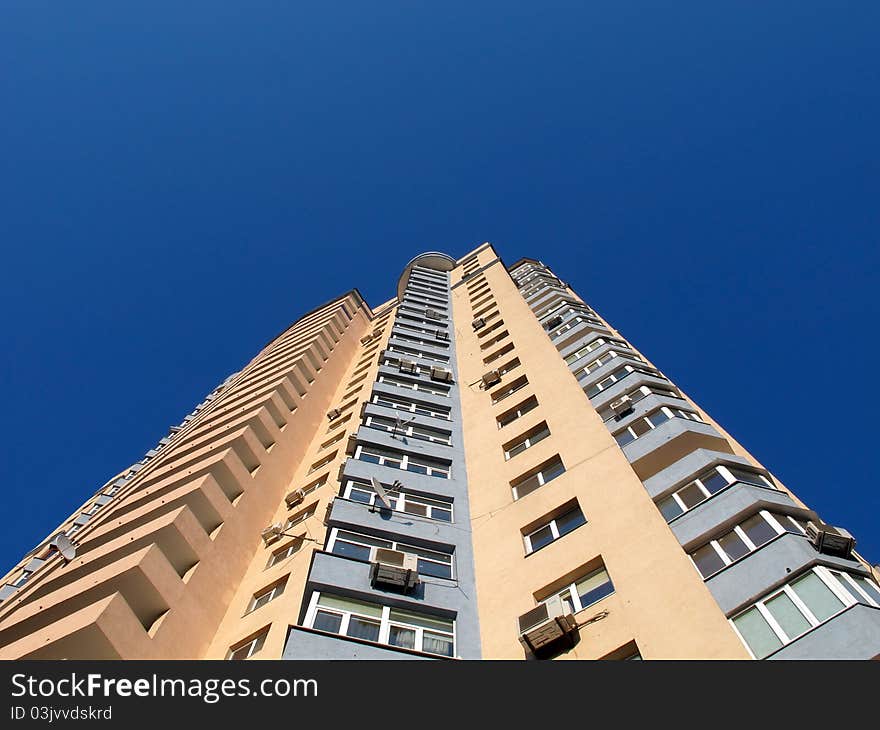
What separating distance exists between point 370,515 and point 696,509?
26.1 ft

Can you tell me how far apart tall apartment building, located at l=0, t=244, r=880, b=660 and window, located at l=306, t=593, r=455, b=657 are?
0.05m

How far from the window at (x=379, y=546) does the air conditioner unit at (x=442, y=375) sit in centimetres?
1218

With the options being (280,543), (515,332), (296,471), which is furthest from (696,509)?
(515,332)

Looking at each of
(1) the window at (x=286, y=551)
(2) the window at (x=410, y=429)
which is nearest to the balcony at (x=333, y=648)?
(1) the window at (x=286, y=551)

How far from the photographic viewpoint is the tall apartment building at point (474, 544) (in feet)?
39.8

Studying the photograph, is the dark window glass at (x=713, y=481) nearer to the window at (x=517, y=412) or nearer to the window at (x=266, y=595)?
the window at (x=517, y=412)

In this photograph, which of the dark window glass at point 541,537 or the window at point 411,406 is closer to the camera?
the dark window glass at point 541,537

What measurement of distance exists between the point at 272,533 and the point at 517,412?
8.93 metres

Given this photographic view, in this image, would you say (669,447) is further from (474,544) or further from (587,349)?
(587,349)

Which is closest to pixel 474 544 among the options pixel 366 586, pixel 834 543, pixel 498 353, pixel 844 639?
pixel 366 586
